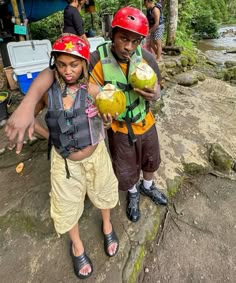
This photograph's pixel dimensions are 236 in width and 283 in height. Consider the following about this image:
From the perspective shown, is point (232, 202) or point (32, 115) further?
point (232, 202)

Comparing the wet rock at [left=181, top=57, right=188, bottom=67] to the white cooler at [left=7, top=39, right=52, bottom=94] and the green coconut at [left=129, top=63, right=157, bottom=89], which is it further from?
the green coconut at [left=129, top=63, right=157, bottom=89]

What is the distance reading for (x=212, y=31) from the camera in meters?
19.4

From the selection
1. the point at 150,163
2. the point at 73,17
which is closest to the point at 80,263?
the point at 150,163

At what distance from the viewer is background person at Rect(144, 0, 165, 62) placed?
461 centimetres

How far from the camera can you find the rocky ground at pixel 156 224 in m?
1.93

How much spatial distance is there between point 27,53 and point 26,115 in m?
3.72

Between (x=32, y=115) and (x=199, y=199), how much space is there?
2399 mm

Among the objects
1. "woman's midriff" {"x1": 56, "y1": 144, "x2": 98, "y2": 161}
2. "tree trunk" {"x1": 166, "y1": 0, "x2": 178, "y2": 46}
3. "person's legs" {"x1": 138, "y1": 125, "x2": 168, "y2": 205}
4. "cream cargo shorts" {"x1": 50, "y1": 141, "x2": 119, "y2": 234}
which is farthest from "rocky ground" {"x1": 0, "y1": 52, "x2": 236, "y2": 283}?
"tree trunk" {"x1": 166, "y1": 0, "x2": 178, "y2": 46}

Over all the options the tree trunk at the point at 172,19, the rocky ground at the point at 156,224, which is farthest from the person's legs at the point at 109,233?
the tree trunk at the point at 172,19

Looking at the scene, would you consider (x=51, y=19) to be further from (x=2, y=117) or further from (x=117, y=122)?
(x=117, y=122)

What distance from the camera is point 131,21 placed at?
1.46 meters

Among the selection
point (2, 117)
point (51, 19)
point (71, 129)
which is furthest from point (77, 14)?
point (51, 19)

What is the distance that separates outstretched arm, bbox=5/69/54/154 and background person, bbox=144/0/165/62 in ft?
13.3

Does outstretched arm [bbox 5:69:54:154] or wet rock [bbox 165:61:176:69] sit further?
wet rock [bbox 165:61:176:69]
